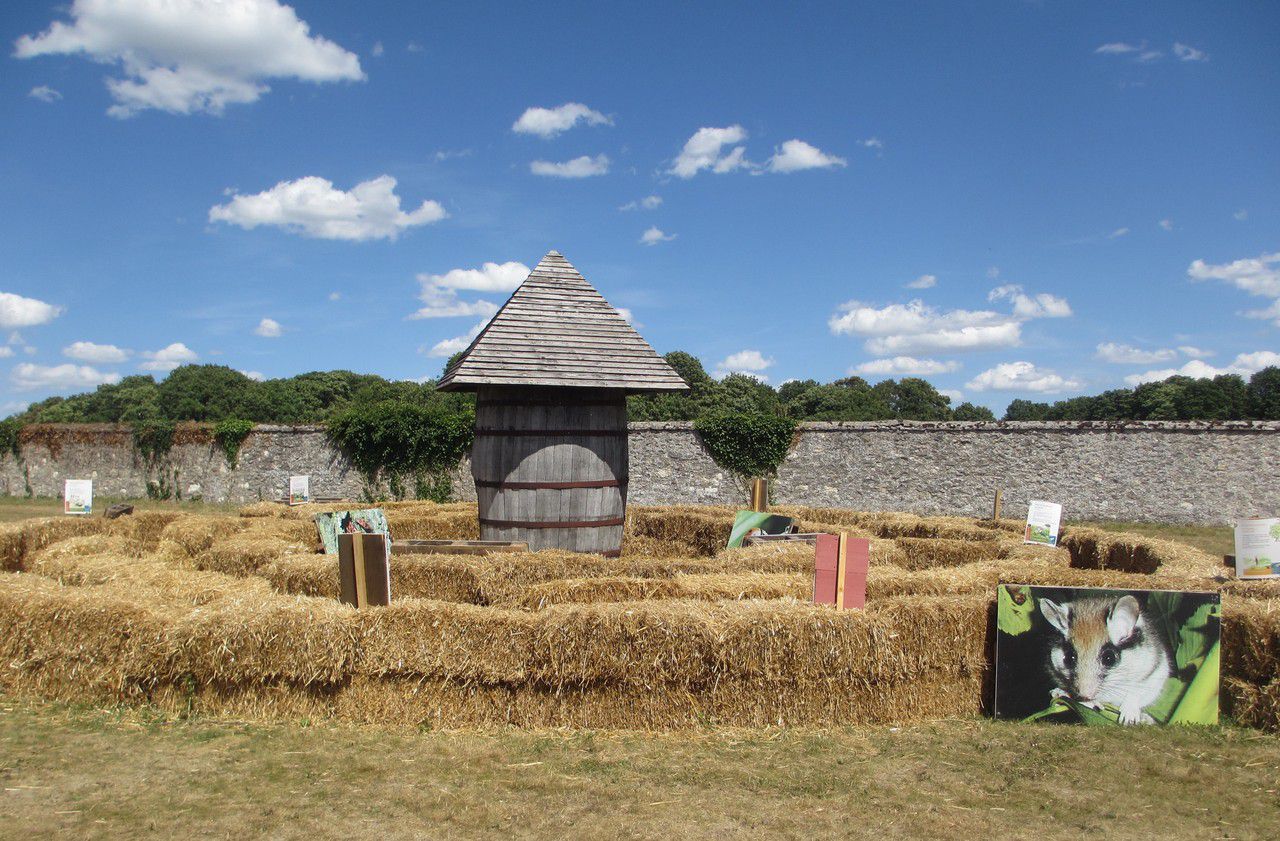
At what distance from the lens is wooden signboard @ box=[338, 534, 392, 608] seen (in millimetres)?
5766

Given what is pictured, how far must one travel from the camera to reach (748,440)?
20.1 metres

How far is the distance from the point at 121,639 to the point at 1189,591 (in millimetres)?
7227

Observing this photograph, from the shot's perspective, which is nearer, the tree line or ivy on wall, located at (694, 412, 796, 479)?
ivy on wall, located at (694, 412, 796, 479)

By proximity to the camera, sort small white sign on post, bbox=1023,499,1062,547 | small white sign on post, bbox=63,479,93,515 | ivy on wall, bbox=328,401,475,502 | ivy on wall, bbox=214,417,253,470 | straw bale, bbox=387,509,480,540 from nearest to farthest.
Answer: small white sign on post, bbox=1023,499,1062,547, straw bale, bbox=387,509,480,540, small white sign on post, bbox=63,479,93,515, ivy on wall, bbox=328,401,475,502, ivy on wall, bbox=214,417,253,470

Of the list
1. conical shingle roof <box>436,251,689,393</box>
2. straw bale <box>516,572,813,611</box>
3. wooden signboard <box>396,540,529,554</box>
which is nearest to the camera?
straw bale <box>516,572,813,611</box>

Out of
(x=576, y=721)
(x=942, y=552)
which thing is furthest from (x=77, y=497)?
(x=942, y=552)

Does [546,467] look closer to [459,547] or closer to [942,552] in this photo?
[459,547]

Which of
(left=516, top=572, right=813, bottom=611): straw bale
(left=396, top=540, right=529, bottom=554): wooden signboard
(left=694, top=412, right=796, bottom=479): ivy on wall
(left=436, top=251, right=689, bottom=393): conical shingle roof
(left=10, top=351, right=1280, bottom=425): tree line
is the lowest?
(left=516, top=572, right=813, bottom=611): straw bale

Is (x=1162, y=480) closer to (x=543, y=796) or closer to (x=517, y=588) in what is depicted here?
(x=517, y=588)

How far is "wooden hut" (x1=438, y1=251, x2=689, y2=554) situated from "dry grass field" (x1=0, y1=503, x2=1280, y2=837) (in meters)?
2.06

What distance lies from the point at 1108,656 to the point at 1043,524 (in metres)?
4.00

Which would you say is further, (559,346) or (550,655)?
(559,346)

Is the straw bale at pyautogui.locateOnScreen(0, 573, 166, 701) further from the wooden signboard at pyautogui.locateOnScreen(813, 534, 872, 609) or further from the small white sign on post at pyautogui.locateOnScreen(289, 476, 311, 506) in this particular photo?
the small white sign on post at pyautogui.locateOnScreen(289, 476, 311, 506)

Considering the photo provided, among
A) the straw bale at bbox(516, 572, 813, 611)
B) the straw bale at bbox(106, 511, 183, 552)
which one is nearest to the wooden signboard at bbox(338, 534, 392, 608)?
the straw bale at bbox(516, 572, 813, 611)
